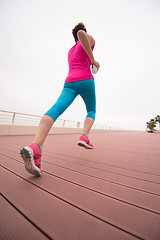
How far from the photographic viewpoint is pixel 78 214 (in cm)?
44

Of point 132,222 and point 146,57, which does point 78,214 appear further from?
point 146,57

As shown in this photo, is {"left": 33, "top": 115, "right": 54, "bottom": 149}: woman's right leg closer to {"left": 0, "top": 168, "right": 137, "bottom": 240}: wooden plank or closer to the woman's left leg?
{"left": 0, "top": 168, "right": 137, "bottom": 240}: wooden plank

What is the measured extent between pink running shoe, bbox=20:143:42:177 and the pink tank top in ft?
2.31

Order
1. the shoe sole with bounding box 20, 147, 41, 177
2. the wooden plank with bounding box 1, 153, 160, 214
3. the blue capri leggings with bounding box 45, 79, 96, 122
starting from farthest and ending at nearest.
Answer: the blue capri leggings with bounding box 45, 79, 96, 122
the shoe sole with bounding box 20, 147, 41, 177
the wooden plank with bounding box 1, 153, 160, 214

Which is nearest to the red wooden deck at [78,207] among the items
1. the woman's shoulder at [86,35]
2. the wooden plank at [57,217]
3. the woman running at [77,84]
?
the wooden plank at [57,217]

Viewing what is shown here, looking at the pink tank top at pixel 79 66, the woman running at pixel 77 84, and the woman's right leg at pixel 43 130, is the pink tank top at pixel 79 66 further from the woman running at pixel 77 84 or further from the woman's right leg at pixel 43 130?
the woman's right leg at pixel 43 130

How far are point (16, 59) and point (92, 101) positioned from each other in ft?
86.1

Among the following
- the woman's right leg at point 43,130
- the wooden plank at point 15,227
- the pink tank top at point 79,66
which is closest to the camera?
the wooden plank at point 15,227

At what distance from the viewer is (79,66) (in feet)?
3.72

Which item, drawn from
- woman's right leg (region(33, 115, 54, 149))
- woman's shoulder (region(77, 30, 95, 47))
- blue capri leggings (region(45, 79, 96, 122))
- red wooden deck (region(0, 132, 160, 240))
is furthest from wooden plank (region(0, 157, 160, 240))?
woman's shoulder (region(77, 30, 95, 47))

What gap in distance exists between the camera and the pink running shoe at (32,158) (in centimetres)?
69

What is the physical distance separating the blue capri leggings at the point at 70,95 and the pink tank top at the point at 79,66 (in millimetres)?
49

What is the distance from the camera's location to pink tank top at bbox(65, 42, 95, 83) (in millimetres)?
1099

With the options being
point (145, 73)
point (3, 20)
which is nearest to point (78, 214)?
point (145, 73)
